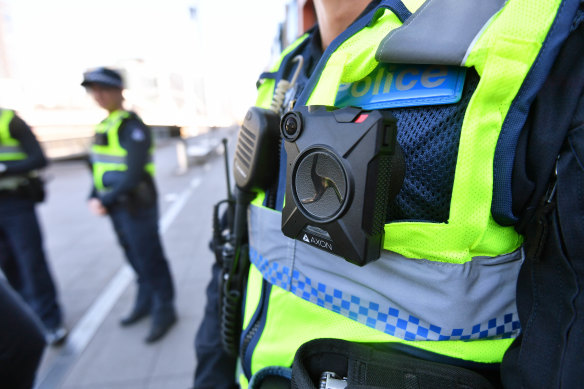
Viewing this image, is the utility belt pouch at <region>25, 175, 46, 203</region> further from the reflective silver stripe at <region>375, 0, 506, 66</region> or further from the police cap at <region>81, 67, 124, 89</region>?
the reflective silver stripe at <region>375, 0, 506, 66</region>

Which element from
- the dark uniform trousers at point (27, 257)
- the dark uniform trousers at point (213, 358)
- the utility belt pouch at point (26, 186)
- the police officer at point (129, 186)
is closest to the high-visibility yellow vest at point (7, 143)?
the utility belt pouch at point (26, 186)

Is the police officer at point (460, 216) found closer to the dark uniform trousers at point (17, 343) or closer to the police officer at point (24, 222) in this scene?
the dark uniform trousers at point (17, 343)

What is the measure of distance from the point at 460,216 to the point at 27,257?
2.77m

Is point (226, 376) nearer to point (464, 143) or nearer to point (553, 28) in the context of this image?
point (464, 143)

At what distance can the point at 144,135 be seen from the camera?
2.14 metres

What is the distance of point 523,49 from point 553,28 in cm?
6

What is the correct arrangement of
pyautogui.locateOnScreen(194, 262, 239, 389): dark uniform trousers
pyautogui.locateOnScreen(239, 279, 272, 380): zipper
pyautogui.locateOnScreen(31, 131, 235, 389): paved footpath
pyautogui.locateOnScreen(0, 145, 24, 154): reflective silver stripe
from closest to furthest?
pyautogui.locateOnScreen(239, 279, 272, 380): zipper → pyautogui.locateOnScreen(194, 262, 239, 389): dark uniform trousers → pyautogui.locateOnScreen(31, 131, 235, 389): paved footpath → pyautogui.locateOnScreen(0, 145, 24, 154): reflective silver stripe

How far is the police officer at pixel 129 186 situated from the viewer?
2064 mm

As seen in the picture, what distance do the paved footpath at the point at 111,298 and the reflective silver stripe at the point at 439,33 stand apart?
0.94 m

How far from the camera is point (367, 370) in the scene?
20.0 inches

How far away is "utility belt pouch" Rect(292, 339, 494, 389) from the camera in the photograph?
49 cm

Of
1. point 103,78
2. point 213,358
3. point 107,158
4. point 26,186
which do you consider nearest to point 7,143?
point 26,186

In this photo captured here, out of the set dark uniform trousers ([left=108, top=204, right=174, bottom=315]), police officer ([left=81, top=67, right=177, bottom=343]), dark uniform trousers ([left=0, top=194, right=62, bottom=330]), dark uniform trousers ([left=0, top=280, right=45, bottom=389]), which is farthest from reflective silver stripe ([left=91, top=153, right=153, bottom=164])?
dark uniform trousers ([left=0, top=280, right=45, bottom=389])

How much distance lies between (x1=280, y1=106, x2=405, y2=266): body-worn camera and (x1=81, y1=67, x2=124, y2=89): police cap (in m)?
2.10
